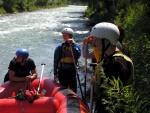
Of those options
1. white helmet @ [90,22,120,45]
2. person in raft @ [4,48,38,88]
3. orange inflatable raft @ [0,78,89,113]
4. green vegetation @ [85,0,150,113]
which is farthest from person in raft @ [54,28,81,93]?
white helmet @ [90,22,120,45]

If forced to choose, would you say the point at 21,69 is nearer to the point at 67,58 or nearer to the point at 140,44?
the point at 67,58

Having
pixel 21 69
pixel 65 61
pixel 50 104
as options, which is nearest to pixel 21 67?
pixel 21 69

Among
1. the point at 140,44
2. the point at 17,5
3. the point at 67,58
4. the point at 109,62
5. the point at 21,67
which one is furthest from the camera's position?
the point at 17,5

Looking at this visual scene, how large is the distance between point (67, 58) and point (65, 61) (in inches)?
2.6

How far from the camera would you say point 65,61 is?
529 cm

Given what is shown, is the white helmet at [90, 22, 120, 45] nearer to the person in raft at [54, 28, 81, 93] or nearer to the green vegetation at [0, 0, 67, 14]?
the person in raft at [54, 28, 81, 93]

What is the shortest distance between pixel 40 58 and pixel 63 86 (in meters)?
7.08

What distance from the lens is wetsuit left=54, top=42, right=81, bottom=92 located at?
17.2ft

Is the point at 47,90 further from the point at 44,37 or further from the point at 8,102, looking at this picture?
the point at 44,37

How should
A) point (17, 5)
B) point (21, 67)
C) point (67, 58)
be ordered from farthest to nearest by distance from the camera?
point (17, 5)
point (21, 67)
point (67, 58)

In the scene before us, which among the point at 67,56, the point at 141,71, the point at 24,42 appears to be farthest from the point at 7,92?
the point at 24,42

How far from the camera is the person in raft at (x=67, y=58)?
5.18 m

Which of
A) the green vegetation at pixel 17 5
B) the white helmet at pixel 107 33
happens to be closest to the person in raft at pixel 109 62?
the white helmet at pixel 107 33

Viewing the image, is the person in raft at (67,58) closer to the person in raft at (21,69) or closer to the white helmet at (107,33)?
the person in raft at (21,69)
